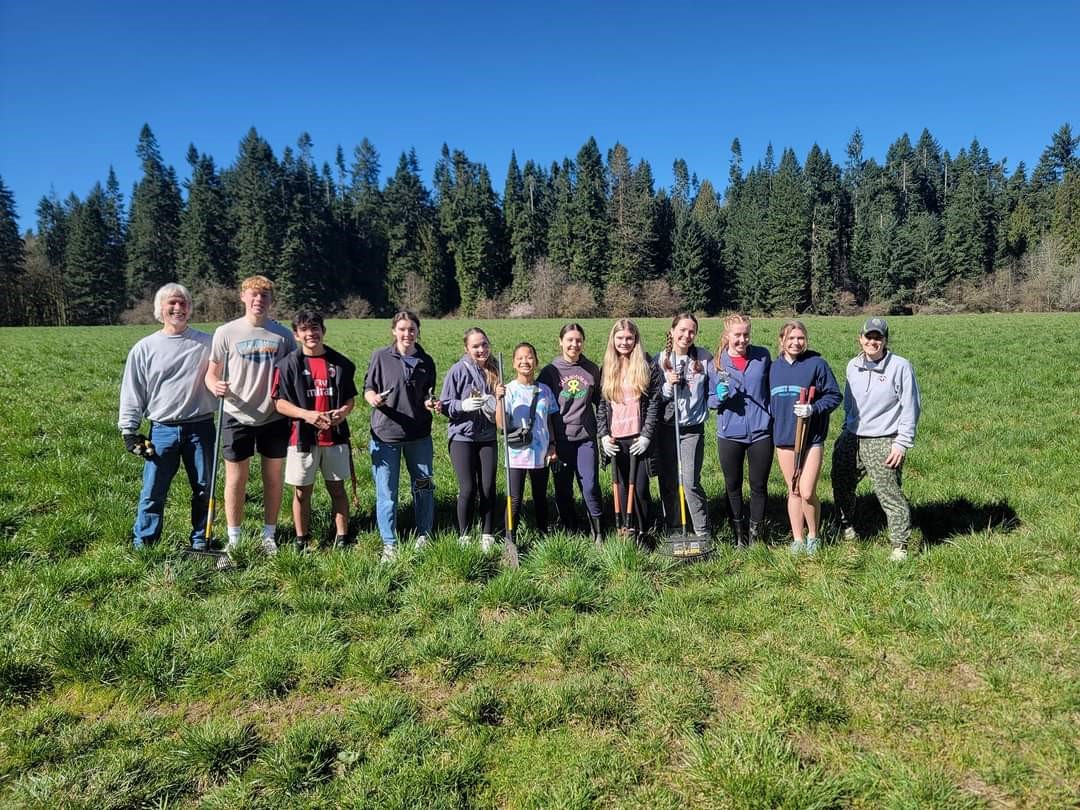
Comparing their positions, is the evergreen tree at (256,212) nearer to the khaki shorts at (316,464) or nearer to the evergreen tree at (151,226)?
the evergreen tree at (151,226)

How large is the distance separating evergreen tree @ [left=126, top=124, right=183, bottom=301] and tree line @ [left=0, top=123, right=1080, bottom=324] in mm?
236

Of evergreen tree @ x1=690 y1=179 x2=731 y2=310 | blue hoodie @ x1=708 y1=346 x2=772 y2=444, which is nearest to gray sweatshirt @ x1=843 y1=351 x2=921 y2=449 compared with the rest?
blue hoodie @ x1=708 y1=346 x2=772 y2=444

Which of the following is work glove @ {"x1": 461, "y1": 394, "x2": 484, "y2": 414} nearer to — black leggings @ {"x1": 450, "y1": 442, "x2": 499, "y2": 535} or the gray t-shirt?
black leggings @ {"x1": 450, "y1": 442, "x2": 499, "y2": 535}

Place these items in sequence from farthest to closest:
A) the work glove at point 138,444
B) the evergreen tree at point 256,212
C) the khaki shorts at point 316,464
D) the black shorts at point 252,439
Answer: the evergreen tree at point 256,212, the khaki shorts at point 316,464, the black shorts at point 252,439, the work glove at point 138,444

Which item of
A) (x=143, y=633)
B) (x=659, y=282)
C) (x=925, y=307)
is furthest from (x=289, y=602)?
(x=925, y=307)

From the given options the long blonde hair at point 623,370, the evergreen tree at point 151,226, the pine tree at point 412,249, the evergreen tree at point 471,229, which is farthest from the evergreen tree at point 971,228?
the evergreen tree at point 151,226

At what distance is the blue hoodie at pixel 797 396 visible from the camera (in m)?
5.46

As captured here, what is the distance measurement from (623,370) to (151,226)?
83.3m

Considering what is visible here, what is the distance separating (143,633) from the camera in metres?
4.20

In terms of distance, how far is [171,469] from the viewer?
5336 mm

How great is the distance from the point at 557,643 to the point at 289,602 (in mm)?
2171

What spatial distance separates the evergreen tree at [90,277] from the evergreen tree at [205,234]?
7.06 metres

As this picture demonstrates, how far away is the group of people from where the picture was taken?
5.32m

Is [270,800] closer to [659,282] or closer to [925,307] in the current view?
[659,282]
